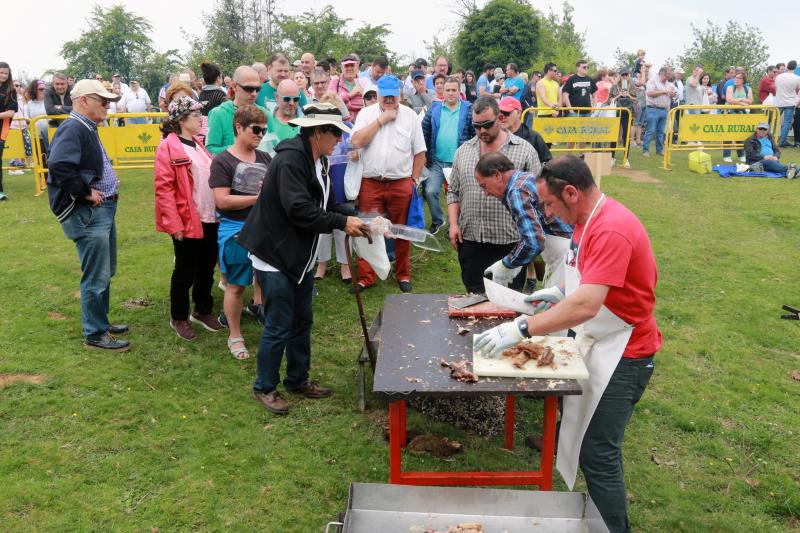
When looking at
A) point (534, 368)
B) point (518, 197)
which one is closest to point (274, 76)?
point (518, 197)

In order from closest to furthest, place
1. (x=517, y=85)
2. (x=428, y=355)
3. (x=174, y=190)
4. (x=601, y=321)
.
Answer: (x=601, y=321), (x=428, y=355), (x=174, y=190), (x=517, y=85)

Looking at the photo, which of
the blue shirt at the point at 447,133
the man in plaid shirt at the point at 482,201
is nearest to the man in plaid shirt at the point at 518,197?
the man in plaid shirt at the point at 482,201

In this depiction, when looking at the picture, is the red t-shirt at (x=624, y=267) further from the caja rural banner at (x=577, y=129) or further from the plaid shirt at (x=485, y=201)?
the caja rural banner at (x=577, y=129)

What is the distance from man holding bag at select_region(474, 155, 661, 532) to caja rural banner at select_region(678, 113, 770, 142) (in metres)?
12.4

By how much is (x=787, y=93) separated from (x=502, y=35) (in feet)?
63.7

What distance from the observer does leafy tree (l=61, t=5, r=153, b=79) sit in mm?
41406

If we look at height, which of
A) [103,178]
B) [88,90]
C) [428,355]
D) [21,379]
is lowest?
[21,379]

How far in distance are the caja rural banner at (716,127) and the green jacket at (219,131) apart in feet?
37.0

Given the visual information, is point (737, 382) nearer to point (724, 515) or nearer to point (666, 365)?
point (666, 365)

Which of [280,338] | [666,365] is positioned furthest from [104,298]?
[666,365]

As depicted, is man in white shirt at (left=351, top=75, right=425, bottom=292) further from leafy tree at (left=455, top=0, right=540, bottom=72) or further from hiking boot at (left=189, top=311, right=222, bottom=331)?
leafy tree at (left=455, top=0, right=540, bottom=72)

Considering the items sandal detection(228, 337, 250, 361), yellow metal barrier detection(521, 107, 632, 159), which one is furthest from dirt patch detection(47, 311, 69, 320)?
yellow metal barrier detection(521, 107, 632, 159)

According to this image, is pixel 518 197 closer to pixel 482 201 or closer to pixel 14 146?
pixel 482 201

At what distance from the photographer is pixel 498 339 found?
3104 mm
